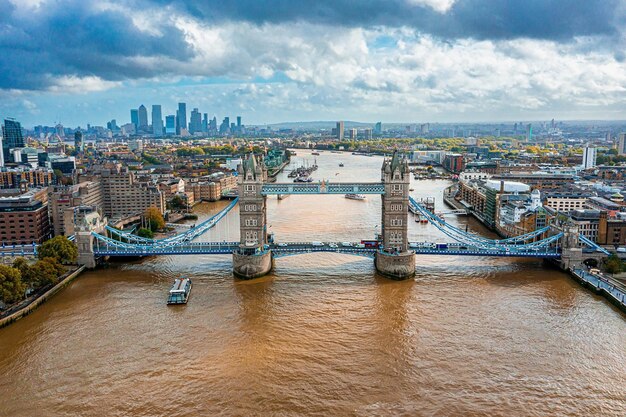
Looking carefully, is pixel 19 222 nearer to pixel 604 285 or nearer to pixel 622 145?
pixel 604 285

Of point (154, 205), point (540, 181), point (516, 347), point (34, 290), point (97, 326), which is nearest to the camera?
point (516, 347)

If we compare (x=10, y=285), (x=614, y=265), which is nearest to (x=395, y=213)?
(x=614, y=265)

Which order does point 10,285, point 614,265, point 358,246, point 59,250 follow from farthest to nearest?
point 358,246 < point 59,250 < point 614,265 < point 10,285

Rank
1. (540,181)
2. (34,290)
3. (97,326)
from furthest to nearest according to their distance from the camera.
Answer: (540,181), (34,290), (97,326)

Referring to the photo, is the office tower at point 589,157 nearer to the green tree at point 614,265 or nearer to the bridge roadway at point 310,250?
the bridge roadway at point 310,250

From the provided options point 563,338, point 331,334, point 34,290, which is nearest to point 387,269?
point 331,334

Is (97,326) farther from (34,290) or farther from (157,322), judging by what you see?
(34,290)
